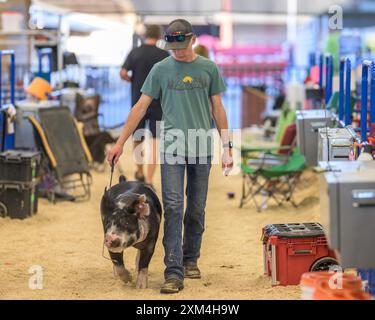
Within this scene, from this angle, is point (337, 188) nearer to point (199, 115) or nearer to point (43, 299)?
point (199, 115)

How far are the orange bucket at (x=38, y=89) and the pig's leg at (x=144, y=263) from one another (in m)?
5.32

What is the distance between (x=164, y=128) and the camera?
6.18 m

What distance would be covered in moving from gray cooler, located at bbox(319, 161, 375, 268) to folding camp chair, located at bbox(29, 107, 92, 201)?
5555 mm

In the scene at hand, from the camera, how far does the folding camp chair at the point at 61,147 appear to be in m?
10.0

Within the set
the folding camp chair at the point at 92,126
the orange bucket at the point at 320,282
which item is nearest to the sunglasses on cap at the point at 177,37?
the orange bucket at the point at 320,282

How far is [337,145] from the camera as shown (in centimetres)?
655

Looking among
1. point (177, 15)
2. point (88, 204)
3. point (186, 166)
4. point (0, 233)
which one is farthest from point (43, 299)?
point (177, 15)

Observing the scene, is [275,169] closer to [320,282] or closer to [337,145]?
[337,145]

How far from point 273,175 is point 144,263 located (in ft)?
12.6

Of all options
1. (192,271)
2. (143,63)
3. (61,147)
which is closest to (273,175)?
(143,63)

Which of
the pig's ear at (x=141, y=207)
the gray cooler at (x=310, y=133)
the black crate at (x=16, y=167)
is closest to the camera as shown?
the pig's ear at (x=141, y=207)

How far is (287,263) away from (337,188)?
4.89 feet

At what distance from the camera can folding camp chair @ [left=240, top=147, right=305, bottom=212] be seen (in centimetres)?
980

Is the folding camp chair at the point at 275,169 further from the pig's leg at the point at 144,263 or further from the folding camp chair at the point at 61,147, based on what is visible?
the pig's leg at the point at 144,263
